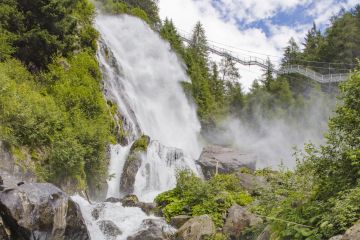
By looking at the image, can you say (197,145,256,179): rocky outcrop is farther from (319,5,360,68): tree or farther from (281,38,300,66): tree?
(281,38,300,66): tree

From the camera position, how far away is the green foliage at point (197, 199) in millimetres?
16078

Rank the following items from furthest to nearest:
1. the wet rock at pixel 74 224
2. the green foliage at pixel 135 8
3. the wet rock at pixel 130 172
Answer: the green foliage at pixel 135 8, the wet rock at pixel 130 172, the wet rock at pixel 74 224

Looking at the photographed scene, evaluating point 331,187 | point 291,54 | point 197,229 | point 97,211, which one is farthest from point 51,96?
point 291,54

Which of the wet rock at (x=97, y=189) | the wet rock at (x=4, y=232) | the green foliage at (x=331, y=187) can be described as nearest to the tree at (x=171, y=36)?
the wet rock at (x=97, y=189)

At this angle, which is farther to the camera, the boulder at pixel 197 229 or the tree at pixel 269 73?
the tree at pixel 269 73

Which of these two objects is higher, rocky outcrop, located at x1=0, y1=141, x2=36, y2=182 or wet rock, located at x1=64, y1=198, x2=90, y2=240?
rocky outcrop, located at x1=0, y1=141, x2=36, y2=182

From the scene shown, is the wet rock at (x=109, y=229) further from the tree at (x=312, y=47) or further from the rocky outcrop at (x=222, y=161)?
the tree at (x=312, y=47)

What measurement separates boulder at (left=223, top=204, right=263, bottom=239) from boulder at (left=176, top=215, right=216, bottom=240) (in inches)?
30.4

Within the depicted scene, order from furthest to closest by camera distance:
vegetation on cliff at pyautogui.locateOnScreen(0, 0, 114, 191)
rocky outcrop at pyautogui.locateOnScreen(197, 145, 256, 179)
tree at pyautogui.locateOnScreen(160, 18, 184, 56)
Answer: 1. tree at pyautogui.locateOnScreen(160, 18, 184, 56)
2. rocky outcrop at pyautogui.locateOnScreen(197, 145, 256, 179)
3. vegetation on cliff at pyautogui.locateOnScreen(0, 0, 114, 191)

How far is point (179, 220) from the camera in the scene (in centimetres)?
1557

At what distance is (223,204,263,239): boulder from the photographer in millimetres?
14317

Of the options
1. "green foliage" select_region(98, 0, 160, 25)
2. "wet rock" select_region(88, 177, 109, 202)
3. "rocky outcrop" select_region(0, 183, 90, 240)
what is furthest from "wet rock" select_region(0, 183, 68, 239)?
"green foliage" select_region(98, 0, 160, 25)

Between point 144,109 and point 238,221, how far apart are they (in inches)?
800

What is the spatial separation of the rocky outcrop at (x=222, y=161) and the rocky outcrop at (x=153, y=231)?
45.7 ft
